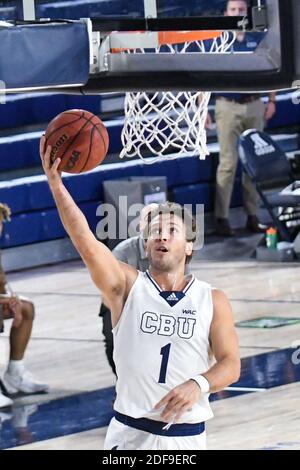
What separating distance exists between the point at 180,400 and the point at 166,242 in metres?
0.59

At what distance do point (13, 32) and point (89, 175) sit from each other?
8.03 m

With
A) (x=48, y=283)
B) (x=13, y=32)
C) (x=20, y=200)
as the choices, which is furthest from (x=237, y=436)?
(x=20, y=200)

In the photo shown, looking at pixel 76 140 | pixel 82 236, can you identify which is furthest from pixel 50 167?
pixel 76 140

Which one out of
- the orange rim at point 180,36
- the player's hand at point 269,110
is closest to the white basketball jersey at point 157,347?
the orange rim at point 180,36

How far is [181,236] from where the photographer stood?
191 inches

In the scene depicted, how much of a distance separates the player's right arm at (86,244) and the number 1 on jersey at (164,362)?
23 centimetres

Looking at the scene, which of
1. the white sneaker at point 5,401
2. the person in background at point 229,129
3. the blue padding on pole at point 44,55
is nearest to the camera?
the blue padding on pole at point 44,55

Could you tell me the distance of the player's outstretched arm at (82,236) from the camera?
4.74m

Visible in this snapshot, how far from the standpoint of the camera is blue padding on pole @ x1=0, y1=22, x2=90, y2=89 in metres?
5.11

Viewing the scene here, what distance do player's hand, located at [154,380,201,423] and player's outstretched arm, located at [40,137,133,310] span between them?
50cm

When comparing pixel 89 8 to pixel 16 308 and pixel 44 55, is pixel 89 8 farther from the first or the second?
pixel 44 55

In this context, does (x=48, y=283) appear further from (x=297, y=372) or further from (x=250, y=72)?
(x=250, y=72)

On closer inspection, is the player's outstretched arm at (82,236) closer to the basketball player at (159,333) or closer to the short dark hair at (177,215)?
the basketball player at (159,333)

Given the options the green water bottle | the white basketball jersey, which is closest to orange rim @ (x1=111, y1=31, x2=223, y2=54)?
the white basketball jersey
